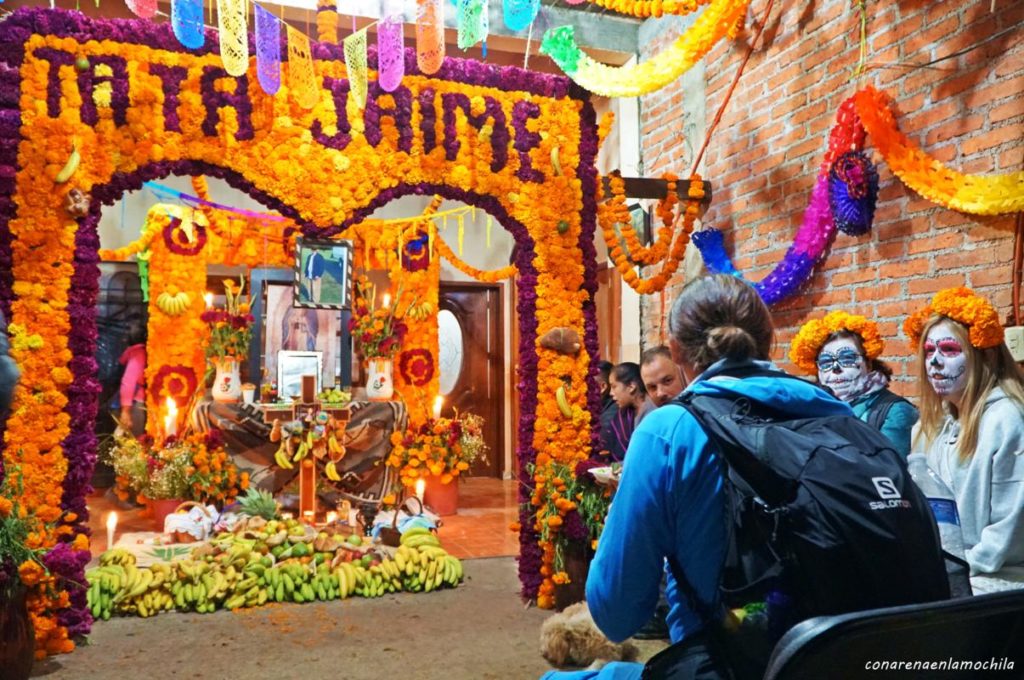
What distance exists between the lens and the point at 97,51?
4.21m

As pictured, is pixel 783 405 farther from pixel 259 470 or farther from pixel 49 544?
pixel 259 470

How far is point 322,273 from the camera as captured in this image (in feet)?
15.8

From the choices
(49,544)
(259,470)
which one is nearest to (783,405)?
(49,544)

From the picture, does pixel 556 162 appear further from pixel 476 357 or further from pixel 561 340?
pixel 476 357

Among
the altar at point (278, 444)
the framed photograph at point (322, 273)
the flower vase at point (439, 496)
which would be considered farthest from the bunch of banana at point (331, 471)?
the framed photograph at point (322, 273)

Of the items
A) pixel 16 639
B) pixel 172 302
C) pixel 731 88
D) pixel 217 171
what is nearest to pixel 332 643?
pixel 16 639

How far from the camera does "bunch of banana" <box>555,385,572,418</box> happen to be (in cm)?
498

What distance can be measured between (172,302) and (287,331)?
3.61 ft

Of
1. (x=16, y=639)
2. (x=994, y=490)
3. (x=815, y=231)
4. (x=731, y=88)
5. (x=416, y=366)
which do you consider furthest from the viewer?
(x=416, y=366)

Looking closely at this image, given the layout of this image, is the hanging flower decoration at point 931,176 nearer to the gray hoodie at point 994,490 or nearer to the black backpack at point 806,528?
the gray hoodie at point 994,490

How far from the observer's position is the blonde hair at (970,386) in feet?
9.30

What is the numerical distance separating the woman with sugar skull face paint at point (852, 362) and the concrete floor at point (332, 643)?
1.88m

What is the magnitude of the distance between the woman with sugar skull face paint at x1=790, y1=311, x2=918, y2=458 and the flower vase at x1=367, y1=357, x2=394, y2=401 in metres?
4.75

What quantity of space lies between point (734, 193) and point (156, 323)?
5499mm
